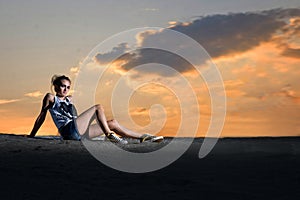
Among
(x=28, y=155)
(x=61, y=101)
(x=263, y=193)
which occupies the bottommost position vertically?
(x=263, y=193)

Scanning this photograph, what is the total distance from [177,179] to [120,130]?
4.07 m

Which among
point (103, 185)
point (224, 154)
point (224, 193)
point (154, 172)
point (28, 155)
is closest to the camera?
point (224, 193)

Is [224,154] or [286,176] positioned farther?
[224,154]

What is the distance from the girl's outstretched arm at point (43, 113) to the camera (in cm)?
817

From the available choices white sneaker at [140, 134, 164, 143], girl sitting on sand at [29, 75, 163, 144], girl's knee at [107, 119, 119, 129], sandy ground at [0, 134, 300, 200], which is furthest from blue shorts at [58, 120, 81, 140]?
white sneaker at [140, 134, 164, 143]

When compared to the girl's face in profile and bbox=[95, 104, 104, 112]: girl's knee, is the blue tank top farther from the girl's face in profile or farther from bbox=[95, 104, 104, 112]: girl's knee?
bbox=[95, 104, 104, 112]: girl's knee

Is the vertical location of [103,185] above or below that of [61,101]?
below

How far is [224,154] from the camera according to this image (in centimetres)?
711

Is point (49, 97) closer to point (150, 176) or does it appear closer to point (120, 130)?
point (120, 130)

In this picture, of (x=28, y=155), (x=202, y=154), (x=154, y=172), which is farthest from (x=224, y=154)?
(x=28, y=155)

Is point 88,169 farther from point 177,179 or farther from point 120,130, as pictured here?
point 120,130

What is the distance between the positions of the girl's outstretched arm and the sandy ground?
0.67m

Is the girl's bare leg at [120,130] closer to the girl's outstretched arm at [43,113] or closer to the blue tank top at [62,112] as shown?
the blue tank top at [62,112]

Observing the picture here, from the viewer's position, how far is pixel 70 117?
8727mm
